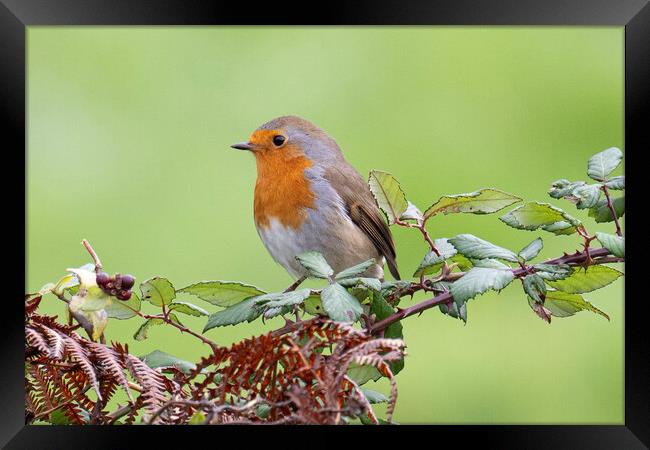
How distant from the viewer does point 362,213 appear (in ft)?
8.56

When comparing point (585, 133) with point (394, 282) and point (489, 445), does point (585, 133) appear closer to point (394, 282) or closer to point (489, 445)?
point (394, 282)

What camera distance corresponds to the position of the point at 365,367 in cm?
122

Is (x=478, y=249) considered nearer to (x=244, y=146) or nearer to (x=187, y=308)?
(x=187, y=308)

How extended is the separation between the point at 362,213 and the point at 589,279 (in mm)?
1305

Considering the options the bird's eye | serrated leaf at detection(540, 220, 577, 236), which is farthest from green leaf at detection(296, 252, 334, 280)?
the bird's eye

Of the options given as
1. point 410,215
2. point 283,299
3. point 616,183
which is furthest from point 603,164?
point 283,299

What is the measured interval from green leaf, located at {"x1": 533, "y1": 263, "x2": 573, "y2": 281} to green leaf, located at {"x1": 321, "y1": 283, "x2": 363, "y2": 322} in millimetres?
283

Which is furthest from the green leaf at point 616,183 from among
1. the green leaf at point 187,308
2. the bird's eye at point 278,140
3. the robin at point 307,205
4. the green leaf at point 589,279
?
the bird's eye at point 278,140

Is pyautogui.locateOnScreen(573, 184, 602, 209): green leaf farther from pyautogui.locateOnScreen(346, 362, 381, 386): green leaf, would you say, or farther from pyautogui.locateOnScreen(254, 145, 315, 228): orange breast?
pyautogui.locateOnScreen(254, 145, 315, 228): orange breast

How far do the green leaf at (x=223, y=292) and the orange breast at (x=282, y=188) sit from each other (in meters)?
1.12

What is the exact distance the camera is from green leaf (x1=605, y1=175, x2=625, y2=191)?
128 cm

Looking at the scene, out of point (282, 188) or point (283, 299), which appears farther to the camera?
point (282, 188)

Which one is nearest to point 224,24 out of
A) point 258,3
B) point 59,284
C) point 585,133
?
point 258,3

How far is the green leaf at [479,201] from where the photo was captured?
4.37 feet
